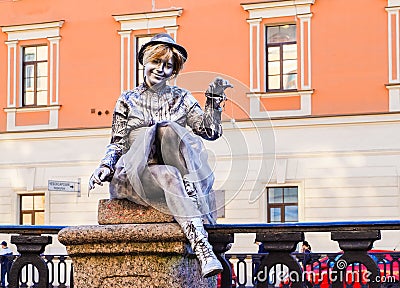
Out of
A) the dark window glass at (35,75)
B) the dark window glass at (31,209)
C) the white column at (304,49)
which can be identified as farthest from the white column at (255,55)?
the dark window glass at (31,209)

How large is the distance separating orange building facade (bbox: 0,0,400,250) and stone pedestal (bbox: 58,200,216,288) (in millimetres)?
15431

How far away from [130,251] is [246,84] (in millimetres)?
17654

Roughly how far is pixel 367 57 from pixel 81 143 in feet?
23.3

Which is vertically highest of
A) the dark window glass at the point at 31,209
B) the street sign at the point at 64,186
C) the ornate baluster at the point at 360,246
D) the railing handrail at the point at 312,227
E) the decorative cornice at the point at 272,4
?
the decorative cornice at the point at 272,4

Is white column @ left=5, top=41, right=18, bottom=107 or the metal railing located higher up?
white column @ left=5, top=41, right=18, bottom=107

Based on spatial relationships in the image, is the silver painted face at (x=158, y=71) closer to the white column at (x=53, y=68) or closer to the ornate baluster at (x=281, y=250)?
the ornate baluster at (x=281, y=250)

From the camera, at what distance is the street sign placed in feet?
66.5

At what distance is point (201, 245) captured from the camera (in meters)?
3.94

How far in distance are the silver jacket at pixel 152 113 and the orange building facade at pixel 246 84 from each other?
1520cm

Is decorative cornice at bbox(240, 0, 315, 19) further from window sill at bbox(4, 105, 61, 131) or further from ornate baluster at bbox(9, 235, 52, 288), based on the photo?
ornate baluster at bbox(9, 235, 52, 288)

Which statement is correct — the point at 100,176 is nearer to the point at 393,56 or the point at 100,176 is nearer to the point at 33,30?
the point at 393,56

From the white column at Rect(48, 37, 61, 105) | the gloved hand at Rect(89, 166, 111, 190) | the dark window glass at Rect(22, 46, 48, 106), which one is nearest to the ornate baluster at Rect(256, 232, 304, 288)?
the gloved hand at Rect(89, 166, 111, 190)

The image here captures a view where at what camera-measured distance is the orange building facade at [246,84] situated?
21.6 meters

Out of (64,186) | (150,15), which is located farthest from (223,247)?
(150,15)
